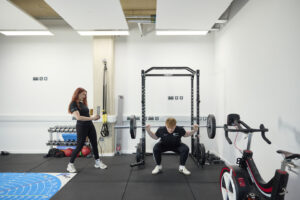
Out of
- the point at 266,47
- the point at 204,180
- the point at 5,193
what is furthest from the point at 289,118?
the point at 5,193

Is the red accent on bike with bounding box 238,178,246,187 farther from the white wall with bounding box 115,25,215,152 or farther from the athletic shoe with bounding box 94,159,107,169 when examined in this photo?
the white wall with bounding box 115,25,215,152

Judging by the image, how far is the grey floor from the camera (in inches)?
89.1

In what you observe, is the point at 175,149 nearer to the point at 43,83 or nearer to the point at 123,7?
the point at 123,7

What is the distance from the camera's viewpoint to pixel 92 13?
2.85 metres

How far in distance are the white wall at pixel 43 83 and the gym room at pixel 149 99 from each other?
23 mm

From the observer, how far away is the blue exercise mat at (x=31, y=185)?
88.5 inches

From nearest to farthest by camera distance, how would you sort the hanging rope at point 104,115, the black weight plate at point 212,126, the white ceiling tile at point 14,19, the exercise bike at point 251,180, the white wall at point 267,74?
the exercise bike at point 251,180
the white wall at point 267,74
the black weight plate at point 212,126
the white ceiling tile at point 14,19
the hanging rope at point 104,115

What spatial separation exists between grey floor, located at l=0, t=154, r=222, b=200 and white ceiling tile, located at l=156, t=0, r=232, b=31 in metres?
2.60

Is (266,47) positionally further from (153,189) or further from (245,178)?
(153,189)

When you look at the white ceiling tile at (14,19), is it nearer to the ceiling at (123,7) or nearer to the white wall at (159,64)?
the ceiling at (123,7)

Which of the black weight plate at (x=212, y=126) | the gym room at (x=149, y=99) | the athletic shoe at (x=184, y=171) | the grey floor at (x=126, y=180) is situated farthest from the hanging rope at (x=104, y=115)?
the black weight plate at (x=212, y=126)

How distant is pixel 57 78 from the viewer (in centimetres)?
414

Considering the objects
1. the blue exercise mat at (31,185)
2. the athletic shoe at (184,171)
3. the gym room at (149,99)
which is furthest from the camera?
the athletic shoe at (184,171)

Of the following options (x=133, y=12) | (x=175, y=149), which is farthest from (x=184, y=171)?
(x=133, y=12)
